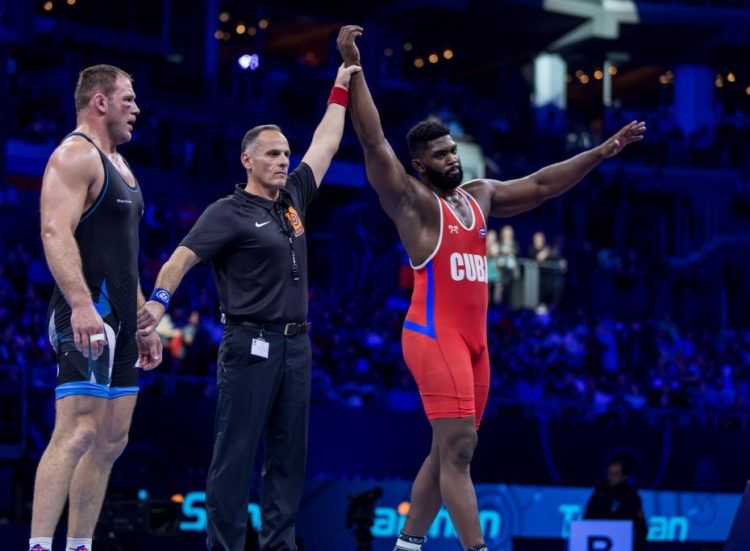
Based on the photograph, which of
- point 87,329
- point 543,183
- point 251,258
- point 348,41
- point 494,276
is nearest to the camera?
point 87,329

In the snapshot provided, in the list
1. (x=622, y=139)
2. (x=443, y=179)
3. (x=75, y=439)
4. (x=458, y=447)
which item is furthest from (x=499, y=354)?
(x=75, y=439)

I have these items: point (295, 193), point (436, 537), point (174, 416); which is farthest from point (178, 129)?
point (295, 193)

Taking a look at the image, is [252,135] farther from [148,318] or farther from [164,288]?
[148,318]

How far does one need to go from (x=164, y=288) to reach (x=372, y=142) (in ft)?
4.12

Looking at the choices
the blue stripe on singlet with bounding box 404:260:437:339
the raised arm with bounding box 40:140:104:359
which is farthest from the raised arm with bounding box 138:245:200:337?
the blue stripe on singlet with bounding box 404:260:437:339

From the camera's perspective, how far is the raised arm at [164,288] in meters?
4.72

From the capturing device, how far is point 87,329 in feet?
14.4

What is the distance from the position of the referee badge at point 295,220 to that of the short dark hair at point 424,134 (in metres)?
0.75

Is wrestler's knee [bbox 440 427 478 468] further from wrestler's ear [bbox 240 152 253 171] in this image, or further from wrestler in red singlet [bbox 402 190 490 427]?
wrestler's ear [bbox 240 152 253 171]

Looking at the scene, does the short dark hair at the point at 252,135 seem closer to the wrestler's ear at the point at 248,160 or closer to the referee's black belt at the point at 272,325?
the wrestler's ear at the point at 248,160

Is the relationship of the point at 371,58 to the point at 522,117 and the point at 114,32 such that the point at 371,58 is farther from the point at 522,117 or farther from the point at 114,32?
the point at 114,32

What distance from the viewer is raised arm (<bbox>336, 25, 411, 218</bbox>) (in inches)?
213

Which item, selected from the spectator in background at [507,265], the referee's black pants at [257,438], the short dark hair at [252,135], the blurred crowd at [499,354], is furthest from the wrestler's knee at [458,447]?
the spectator in background at [507,265]

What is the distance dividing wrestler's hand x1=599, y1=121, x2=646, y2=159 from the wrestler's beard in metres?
0.92
